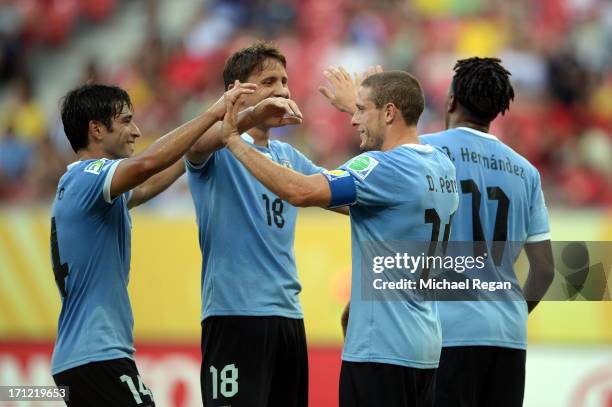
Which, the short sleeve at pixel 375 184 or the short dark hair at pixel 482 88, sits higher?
the short dark hair at pixel 482 88

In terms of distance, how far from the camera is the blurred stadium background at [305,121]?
10.9 m

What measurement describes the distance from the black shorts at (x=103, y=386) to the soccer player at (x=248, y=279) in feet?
2.02

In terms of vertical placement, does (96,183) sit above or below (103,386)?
above

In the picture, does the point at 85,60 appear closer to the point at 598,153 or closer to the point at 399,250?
the point at 598,153

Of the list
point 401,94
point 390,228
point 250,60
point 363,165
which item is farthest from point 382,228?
point 250,60

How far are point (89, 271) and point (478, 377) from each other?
2.51 m

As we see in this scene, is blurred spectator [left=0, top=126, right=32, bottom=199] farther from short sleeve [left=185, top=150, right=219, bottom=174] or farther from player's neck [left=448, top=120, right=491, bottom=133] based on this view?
player's neck [left=448, top=120, right=491, bottom=133]

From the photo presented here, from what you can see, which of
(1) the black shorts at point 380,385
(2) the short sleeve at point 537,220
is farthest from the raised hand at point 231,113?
(2) the short sleeve at point 537,220

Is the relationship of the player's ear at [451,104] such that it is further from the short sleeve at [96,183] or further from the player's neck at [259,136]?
the short sleeve at [96,183]

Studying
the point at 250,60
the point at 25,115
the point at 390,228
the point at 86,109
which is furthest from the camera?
the point at 25,115

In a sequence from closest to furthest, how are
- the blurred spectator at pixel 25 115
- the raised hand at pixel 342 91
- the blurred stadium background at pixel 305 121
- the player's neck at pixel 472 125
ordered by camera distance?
the player's neck at pixel 472 125 → the raised hand at pixel 342 91 → the blurred stadium background at pixel 305 121 → the blurred spectator at pixel 25 115

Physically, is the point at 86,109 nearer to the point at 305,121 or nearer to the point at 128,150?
the point at 128,150

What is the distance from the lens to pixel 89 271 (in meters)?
6.08

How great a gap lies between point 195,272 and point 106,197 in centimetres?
544
